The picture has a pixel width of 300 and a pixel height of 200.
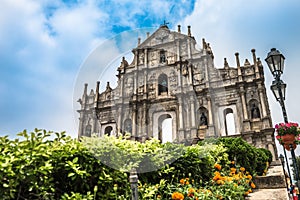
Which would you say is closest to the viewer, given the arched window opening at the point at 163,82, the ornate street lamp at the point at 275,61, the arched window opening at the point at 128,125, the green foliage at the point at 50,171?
the green foliage at the point at 50,171

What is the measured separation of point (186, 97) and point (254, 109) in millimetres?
5669

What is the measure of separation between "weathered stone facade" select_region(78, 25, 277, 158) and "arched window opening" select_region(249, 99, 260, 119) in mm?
76

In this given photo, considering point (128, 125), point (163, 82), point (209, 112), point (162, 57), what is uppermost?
point (162, 57)

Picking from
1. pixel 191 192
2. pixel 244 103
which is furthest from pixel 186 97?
pixel 191 192

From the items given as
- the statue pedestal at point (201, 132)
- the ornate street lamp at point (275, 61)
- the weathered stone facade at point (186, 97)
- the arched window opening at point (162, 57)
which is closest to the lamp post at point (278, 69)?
the ornate street lamp at point (275, 61)

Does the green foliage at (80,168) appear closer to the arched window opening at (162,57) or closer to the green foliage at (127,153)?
the green foliage at (127,153)

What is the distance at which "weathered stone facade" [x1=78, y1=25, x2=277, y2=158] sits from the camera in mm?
19562

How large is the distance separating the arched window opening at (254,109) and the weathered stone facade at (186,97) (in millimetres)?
76

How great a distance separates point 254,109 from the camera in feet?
65.7

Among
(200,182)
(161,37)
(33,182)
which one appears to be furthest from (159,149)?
(161,37)

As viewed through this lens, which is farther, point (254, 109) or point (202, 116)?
point (202, 116)

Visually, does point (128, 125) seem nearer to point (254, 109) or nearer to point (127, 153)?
point (254, 109)

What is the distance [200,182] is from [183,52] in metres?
20.7

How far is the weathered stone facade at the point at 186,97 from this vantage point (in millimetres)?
19562
